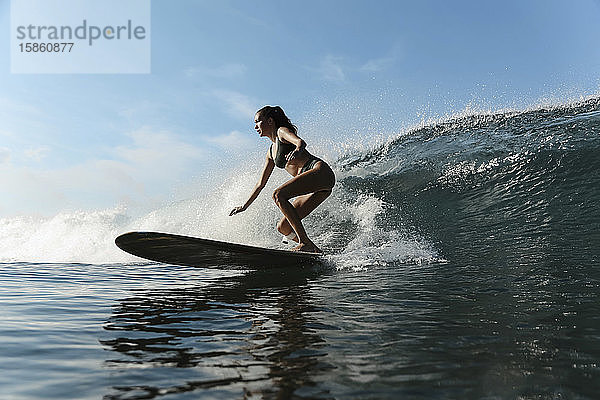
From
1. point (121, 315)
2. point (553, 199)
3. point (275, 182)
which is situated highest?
point (275, 182)

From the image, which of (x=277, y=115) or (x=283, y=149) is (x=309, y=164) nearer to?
(x=283, y=149)

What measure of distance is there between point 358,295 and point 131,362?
2124 mm

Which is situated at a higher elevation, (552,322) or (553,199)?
(553,199)

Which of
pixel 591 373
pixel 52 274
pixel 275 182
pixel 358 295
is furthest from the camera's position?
pixel 275 182

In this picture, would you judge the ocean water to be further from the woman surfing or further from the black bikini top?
the black bikini top

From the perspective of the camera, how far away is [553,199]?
26.5ft

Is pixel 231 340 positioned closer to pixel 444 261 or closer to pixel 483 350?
pixel 483 350

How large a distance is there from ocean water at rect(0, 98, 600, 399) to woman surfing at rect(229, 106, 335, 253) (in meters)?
0.63

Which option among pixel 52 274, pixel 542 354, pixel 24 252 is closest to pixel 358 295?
pixel 542 354

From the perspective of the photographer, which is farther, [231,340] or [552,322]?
[552,322]

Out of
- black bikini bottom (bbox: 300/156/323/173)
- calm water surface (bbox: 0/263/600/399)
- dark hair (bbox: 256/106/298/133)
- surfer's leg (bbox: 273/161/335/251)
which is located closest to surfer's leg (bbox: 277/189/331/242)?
surfer's leg (bbox: 273/161/335/251)

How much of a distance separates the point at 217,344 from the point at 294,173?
3.78m

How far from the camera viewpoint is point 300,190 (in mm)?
5703

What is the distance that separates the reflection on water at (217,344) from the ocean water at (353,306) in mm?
13
